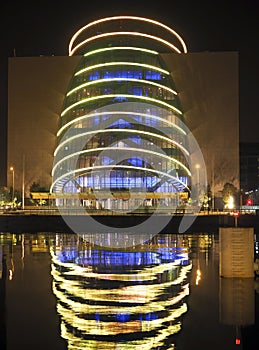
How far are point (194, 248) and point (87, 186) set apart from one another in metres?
51.7

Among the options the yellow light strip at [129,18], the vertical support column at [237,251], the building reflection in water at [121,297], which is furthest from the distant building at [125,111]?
the vertical support column at [237,251]

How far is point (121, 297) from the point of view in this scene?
14195mm

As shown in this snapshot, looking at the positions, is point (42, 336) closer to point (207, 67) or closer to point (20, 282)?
point (20, 282)

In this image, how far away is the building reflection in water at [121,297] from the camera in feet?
34.3

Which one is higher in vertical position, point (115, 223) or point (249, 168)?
point (249, 168)

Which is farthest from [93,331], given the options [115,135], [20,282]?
[115,135]

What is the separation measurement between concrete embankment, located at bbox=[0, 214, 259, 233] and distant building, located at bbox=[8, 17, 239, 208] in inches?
1137

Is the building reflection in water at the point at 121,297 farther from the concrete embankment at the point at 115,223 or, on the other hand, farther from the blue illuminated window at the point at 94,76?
the blue illuminated window at the point at 94,76

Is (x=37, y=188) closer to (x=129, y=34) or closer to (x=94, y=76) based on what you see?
(x=94, y=76)

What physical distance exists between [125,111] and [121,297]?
6338 centimetres

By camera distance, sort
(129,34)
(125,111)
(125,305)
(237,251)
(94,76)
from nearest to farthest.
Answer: (125,305) → (237,251) → (125,111) → (94,76) → (129,34)

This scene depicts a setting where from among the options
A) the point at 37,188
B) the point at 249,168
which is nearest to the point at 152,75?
the point at 37,188

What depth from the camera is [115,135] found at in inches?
3009

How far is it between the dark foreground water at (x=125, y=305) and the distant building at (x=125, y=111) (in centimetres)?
5466
